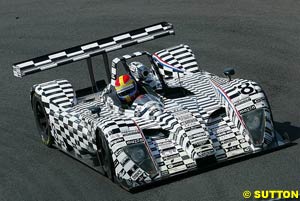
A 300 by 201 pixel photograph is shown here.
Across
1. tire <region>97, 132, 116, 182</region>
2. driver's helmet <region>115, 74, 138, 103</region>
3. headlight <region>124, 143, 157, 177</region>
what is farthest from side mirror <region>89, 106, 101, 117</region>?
headlight <region>124, 143, 157, 177</region>

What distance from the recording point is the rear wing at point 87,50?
18938mm

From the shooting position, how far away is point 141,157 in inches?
625

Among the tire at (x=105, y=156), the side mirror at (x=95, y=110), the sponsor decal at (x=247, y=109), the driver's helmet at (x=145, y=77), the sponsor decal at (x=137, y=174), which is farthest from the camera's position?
the driver's helmet at (x=145, y=77)

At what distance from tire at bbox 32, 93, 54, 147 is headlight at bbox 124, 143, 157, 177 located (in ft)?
12.5

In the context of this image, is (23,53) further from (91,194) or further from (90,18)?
(91,194)

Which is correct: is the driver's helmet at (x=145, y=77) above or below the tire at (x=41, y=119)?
above

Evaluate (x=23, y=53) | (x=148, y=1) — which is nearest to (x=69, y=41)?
(x=23, y=53)

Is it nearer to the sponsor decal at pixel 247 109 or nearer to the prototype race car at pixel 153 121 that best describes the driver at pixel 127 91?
the prototype race car at pixel 153 121

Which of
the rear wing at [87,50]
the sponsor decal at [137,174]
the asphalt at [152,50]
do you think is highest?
the rear wing at [87,50]

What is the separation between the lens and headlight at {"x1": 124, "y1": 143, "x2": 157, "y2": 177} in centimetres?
1577

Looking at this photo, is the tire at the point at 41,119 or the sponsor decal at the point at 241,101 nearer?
the sponsor decal at the point at 241,101

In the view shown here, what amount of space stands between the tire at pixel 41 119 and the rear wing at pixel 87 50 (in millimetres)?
918

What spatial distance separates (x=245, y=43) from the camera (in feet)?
79.9

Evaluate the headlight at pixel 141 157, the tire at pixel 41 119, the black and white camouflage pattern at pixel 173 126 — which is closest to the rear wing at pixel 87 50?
the black and white camouflage pattern at pixel 173 126
